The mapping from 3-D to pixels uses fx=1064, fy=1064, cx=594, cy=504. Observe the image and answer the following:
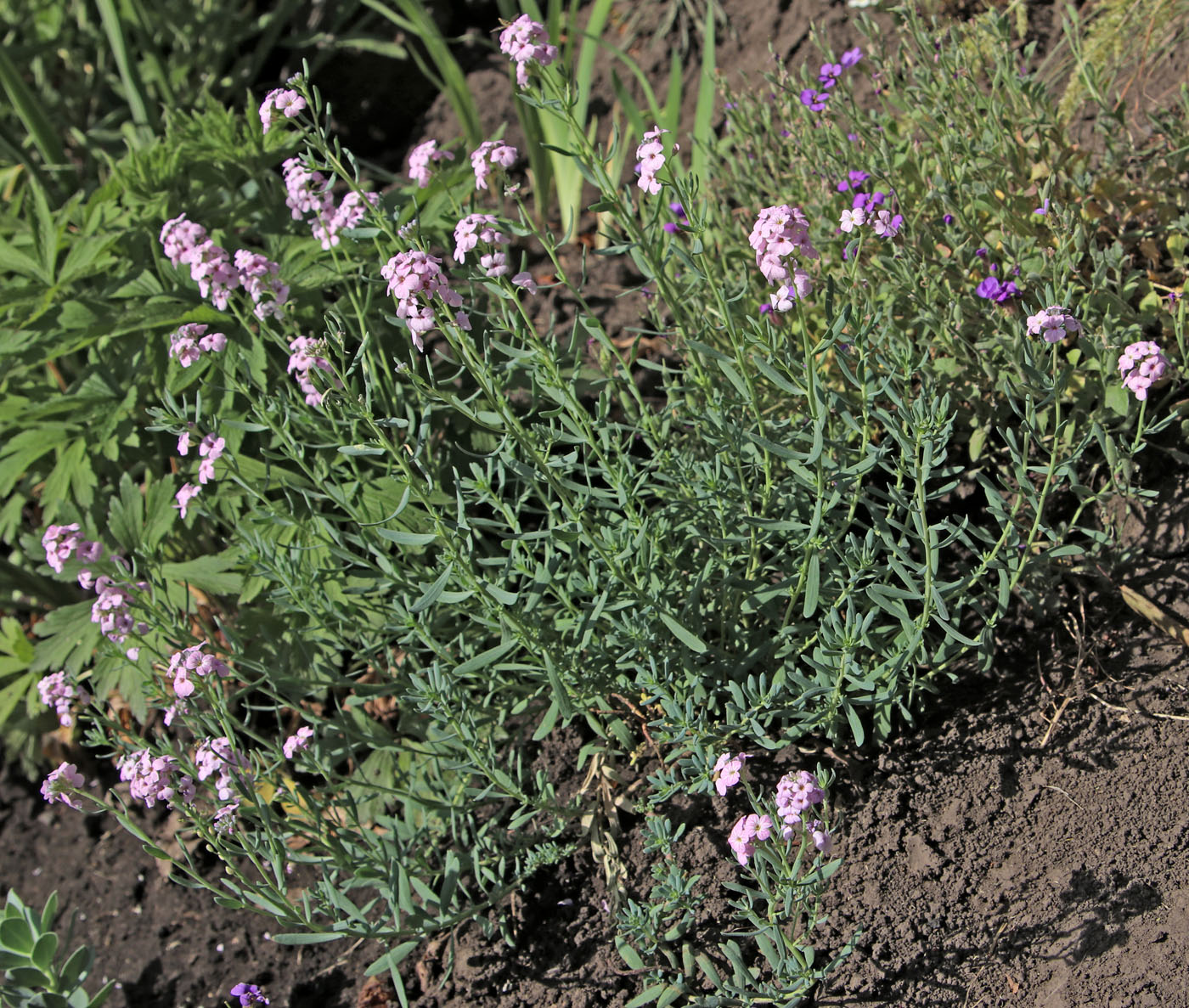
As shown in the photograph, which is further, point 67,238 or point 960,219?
point 67,238

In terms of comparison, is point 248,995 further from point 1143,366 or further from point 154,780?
point 1143,366

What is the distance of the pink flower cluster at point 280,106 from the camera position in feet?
5.97

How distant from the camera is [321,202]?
2312 millimetres

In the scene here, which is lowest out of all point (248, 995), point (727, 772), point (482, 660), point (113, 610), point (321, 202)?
point (248, 995)

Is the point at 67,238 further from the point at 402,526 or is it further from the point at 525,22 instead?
the point at 525,22

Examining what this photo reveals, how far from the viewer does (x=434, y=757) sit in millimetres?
2393

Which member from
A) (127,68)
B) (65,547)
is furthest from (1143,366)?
(127,68)

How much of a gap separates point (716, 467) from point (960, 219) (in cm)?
86

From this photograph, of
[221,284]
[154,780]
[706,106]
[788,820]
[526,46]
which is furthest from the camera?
[706,106]

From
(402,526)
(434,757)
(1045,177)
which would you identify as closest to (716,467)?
(402,526)

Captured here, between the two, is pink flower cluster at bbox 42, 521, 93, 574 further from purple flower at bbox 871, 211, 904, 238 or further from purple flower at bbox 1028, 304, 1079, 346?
purple flower at bbox 1028, 304, 1079, 346

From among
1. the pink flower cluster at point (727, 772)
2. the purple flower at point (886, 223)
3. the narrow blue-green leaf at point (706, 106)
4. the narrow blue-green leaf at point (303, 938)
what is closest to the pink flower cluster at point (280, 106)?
the purple flower at point (886, 223)

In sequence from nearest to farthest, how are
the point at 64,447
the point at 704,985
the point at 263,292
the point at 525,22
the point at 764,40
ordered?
the point at 525,22, the point at 704,985, the point at 263,292, the point at 64,447, the point at 764,40

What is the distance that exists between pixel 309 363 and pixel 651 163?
0.70 m
